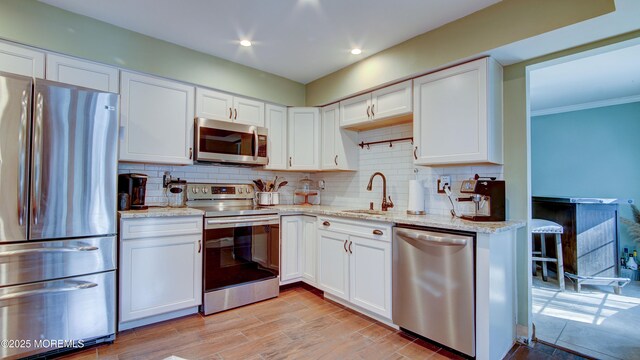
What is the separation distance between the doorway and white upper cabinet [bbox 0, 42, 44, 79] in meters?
3.79

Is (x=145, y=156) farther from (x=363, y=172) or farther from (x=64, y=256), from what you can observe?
(x=363, y=172)

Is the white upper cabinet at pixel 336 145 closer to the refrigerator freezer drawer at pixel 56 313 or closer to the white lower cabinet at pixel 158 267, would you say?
the white lower cabinet at pixel 158 267

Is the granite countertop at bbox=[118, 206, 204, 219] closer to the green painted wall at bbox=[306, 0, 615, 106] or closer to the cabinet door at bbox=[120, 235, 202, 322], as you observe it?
the cabinet door at bbox=[120, 235, 202, 322]

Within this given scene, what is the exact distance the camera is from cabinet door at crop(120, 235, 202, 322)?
2.24m

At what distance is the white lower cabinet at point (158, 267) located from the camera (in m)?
2.24

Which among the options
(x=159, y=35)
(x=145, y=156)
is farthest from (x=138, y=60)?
(x=145, y=156)

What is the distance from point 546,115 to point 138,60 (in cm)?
565

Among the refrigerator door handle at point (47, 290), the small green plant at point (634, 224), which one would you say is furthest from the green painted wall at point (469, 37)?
the small green plant at point (634, 224)

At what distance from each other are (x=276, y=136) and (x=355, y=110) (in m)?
1.02

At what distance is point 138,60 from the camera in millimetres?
2568

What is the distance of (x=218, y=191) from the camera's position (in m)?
3.27

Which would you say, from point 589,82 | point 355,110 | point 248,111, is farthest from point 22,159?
point 589,82

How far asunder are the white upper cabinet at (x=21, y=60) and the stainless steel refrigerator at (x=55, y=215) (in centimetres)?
41

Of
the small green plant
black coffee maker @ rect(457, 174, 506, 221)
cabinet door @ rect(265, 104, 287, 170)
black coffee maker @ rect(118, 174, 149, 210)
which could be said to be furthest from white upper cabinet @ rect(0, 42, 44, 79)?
the small green plant
